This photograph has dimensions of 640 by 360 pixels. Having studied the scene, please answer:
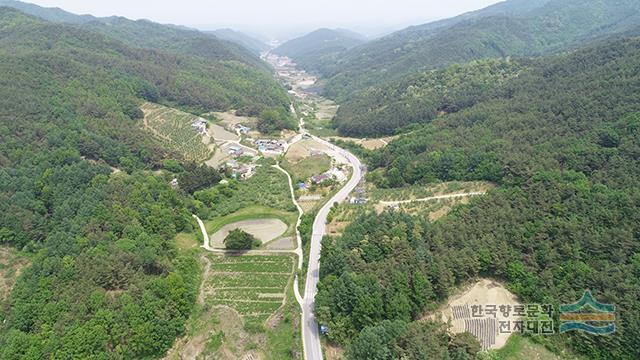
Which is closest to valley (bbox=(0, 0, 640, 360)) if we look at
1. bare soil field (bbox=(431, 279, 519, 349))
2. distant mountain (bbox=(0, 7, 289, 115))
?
bare soil field (bbox=(431, 279, 519, 349))

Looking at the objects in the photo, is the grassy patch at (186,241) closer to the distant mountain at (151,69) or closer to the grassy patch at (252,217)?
the grassy patch at (252,217)

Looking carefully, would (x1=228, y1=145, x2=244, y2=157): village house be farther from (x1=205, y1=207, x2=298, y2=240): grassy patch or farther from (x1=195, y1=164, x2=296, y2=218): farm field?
(x1=205, y1=207, x2=298, y2=240): grassy patch

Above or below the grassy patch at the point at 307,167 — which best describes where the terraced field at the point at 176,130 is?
above

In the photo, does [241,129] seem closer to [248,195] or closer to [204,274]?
[248,195]

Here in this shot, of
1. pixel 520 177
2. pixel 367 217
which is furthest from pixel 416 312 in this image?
pixel 520 177

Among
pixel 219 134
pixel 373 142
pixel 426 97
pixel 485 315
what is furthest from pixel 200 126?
pixel 485 315

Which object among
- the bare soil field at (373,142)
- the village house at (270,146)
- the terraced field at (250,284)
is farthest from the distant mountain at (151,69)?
the terraced field at (250,284)

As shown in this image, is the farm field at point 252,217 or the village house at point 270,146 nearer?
the farm field at point 252,217
